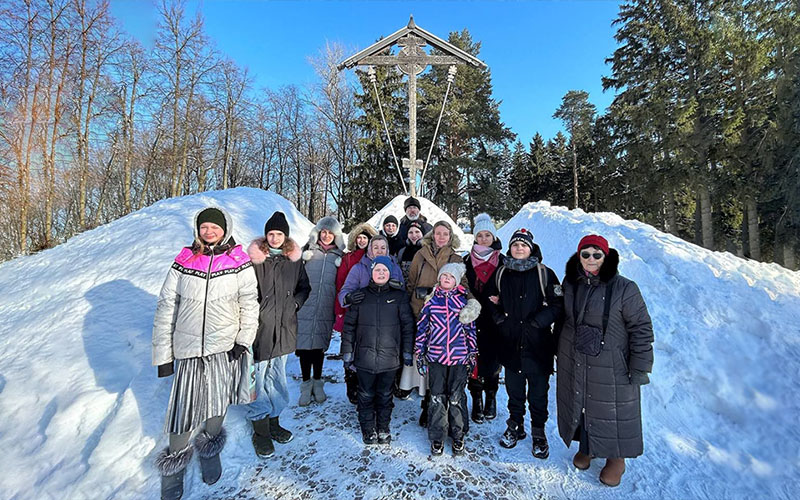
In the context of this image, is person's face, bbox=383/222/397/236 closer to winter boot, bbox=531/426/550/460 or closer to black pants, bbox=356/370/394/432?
black pants, bbox=356/370/394/432

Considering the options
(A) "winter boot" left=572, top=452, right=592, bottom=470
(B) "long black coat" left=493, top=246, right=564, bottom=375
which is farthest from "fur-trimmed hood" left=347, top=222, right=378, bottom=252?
(A) "winter boot" left=572, top=452, right=592, bottom=470

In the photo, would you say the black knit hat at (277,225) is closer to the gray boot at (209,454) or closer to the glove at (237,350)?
the glove at (237,350)

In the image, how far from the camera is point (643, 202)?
17.8 m

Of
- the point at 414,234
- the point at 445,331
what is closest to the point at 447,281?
the point at 445,331

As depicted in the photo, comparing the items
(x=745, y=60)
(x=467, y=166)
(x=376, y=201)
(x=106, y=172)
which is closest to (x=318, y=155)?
(x=376, y=201)

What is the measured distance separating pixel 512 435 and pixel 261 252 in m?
2.92

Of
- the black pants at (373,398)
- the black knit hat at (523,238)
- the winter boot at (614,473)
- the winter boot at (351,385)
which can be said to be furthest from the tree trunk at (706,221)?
the black pants at (373,398)

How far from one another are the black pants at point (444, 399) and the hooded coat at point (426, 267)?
0.69 m

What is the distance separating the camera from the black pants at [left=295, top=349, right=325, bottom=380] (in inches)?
147

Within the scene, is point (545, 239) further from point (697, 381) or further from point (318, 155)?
point (318, 155)

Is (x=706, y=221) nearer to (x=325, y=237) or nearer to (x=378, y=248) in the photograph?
(x=378, y=248)

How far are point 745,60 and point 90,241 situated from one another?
74.6 feet

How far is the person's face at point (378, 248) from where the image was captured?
3.60 metres

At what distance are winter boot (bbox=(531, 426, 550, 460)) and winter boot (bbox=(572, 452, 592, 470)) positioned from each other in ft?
0.75
